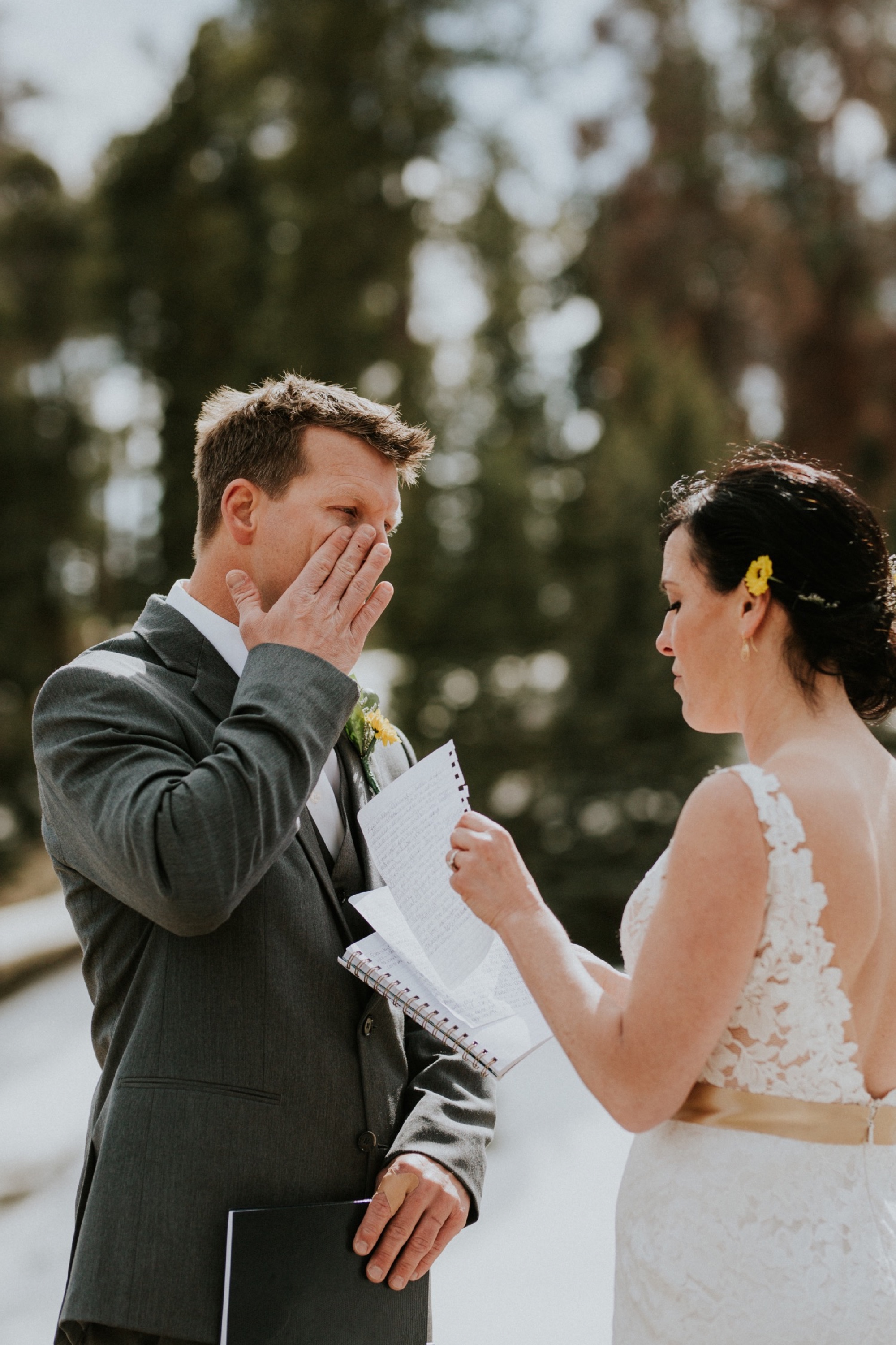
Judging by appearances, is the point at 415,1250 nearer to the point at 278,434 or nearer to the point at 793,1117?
the point at 793,1117

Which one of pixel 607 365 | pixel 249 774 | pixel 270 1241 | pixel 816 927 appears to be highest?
pixel 607 365

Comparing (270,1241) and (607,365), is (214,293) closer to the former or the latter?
(607,365)

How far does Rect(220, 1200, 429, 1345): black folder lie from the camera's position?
5.56 ft

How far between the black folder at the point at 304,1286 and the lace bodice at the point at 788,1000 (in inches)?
24.3

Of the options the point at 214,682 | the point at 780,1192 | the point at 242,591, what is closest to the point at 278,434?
the point at 242,591

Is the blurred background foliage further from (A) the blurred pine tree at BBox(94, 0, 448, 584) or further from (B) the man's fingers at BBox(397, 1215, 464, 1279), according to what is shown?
(B) the man's fingers at BBox(397, 1215, 464, 1279)

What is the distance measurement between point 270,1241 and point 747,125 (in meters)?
15.9

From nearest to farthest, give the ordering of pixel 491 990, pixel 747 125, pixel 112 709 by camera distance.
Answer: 1. pixel 112 709
2. pixel 491 990
3. pixel 747 125

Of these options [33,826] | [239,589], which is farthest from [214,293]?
[239,589]

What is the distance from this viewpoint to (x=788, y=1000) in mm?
1676

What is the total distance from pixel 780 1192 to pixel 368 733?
3.42 ft

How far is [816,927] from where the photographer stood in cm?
165

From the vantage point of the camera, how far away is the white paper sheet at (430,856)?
187 cm

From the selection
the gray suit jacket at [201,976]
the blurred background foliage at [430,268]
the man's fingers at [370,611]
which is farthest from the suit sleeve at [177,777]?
the blurred background foliage at [430,268]
